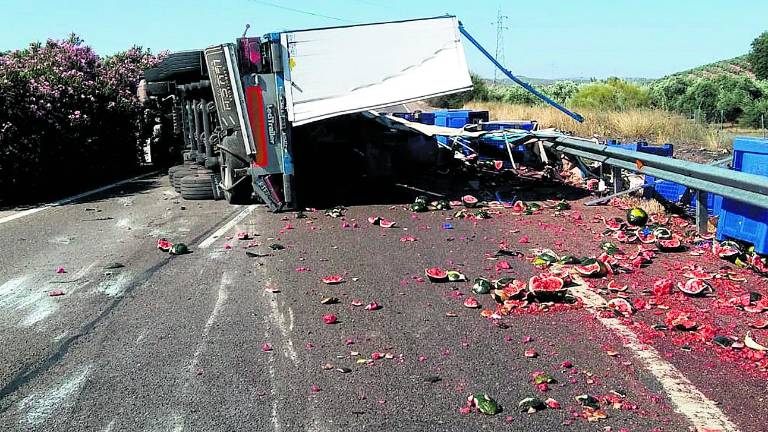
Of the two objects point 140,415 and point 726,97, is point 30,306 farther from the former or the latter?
point 726,97

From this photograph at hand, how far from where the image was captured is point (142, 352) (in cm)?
527

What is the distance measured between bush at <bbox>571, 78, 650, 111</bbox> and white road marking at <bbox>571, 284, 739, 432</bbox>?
26.3 m

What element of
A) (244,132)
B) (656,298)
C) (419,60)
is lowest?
(656,298)

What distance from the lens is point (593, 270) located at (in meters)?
6.91

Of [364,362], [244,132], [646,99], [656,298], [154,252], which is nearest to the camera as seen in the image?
[364,362]

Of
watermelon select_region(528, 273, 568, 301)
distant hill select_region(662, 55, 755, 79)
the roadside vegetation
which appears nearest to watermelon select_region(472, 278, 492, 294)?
watermelon select_region(528, 273, 568, 301)

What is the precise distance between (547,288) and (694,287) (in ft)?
3.97

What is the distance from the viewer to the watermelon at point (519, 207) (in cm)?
1101

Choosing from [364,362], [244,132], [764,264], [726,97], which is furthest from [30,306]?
[726,97]

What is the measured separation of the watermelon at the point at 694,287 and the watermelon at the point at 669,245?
1.41m

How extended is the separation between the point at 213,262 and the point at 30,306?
78.2 inches

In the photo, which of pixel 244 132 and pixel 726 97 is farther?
pixel 726 97

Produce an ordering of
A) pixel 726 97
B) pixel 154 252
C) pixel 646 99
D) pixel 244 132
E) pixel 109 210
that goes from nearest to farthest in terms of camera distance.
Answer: pixel 154 252, pixel 244 132, pixel 109 210, pixel 726 97, pixel 646 99

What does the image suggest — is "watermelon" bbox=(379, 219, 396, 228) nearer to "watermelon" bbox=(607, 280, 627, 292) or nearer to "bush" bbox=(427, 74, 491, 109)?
"watermelon" bbox=(607, 280, 627, 292)
